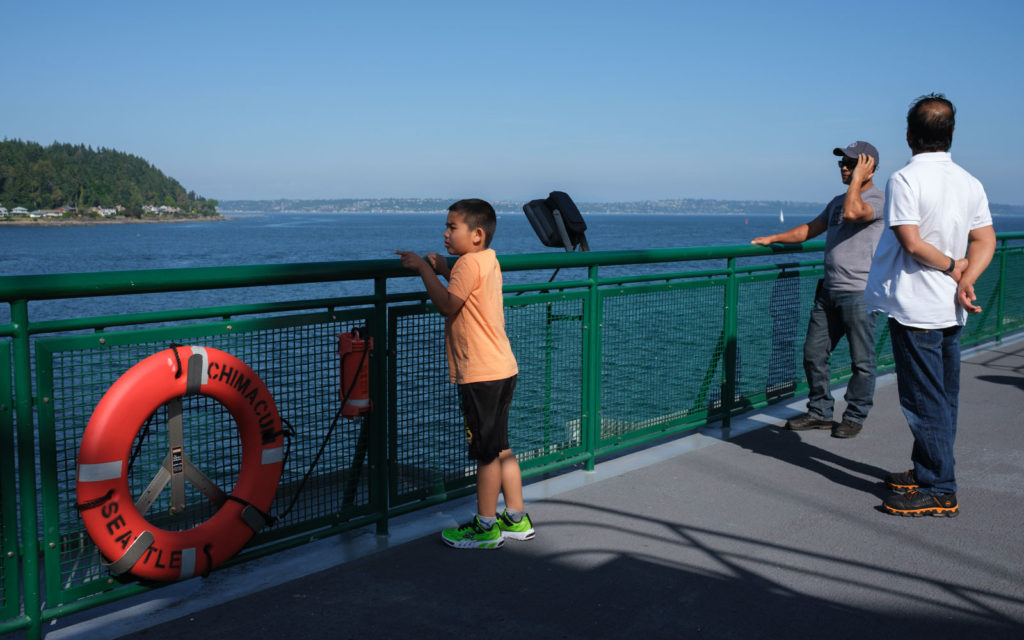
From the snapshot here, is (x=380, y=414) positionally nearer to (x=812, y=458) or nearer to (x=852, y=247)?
(x=812, y=458)

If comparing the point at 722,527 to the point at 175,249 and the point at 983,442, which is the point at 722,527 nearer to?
the point at 983,442

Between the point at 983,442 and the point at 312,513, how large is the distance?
423cm

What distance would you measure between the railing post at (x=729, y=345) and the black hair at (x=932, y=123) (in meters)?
1.92

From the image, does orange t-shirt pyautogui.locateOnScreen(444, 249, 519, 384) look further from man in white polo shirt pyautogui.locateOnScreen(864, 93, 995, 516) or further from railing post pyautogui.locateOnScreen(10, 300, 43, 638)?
man in white polo shirt pyautogui.locateOnScreen(864, 93, 995, 516)

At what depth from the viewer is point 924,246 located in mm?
4156

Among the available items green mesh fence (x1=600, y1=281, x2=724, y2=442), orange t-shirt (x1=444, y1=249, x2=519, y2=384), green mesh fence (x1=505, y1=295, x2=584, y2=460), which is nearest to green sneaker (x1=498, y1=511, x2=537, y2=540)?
orange t-shirt (x1=444, y1=249, x2=519, y2=384)

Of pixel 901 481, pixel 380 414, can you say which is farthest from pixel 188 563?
pixel 901 481

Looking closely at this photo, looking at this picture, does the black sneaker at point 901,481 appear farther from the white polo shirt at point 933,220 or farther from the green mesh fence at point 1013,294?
the green mesh fence at point 1013,294

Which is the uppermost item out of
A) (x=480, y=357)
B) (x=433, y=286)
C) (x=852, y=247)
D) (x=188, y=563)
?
(x=852, y=247)

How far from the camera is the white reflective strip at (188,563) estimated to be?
3334 mm

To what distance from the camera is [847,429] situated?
5.90m

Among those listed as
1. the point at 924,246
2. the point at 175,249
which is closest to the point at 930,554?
the point at 924,246

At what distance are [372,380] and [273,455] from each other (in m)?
0.59

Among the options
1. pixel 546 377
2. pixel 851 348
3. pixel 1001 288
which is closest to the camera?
pixel 546 377
